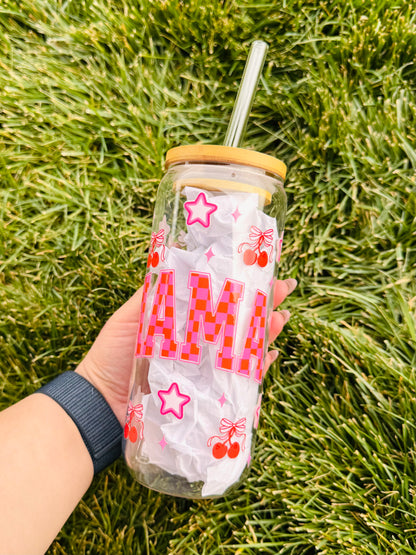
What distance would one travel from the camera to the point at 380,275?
139cm

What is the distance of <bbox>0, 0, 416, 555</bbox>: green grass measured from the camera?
4.20ft

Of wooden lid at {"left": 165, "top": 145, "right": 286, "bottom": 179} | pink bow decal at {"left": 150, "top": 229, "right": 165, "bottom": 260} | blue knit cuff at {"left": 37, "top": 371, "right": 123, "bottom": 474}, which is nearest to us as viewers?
wooden lid at {"left": 165, "top": 145, "right": 286, "bottom": 179}

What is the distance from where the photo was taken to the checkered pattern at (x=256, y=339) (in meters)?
1.01

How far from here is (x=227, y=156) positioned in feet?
3.14

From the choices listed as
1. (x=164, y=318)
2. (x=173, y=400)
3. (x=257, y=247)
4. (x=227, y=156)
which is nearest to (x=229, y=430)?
(x=173, y=400)

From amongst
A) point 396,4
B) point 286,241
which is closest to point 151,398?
point 286,241

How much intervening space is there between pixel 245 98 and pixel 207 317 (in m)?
0.49

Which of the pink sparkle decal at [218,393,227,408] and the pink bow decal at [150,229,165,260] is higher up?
the pink bow decal at [150,229,165,260]

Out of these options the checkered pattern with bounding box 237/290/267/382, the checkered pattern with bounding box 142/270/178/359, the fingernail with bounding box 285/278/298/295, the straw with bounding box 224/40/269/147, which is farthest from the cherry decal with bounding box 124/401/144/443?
the straw with bounding box 224/40/269/147

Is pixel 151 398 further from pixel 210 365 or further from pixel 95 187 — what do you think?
pixel 95 187

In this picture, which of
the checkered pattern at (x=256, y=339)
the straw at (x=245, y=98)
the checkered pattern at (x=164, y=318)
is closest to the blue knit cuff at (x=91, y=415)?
the checkered pattern at (x=164, y=318)

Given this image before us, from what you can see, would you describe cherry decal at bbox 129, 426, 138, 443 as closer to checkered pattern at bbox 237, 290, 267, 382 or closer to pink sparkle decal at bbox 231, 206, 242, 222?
checkered pattern at bbox 237, 290, 267, 382

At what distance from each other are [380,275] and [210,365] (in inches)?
25.1

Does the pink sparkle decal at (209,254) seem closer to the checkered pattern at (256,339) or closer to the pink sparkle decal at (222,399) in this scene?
the checkered pattern at (256,339)
